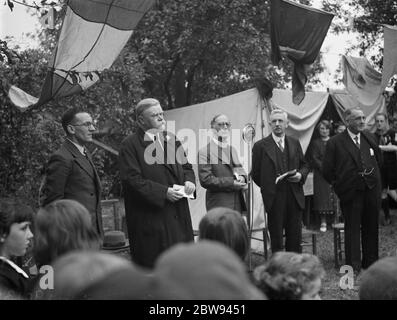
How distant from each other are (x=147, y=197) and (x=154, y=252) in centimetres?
45

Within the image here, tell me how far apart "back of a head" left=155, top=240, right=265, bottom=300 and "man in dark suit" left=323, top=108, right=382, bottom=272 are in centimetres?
516

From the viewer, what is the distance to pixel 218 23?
35.7 feet

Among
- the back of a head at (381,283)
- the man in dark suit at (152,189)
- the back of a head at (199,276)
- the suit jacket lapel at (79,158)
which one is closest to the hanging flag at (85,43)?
the suit jacket lapel at (79,158)

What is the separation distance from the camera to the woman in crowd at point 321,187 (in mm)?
A: 9508

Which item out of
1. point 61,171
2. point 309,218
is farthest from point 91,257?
point 309,218

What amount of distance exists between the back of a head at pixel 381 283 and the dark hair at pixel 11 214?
188cm

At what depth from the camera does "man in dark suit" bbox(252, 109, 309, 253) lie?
5.93m

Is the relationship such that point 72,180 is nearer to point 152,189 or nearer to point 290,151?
point 152,189

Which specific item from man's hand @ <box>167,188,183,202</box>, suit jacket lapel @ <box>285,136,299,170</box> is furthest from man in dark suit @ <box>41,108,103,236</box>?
suit jacket lapel @ <box>285,136,299,170</box>

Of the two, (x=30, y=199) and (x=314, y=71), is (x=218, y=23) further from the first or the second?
(x=30, y=199)

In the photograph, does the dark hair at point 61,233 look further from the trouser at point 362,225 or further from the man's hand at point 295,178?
the trouser at point 362,225

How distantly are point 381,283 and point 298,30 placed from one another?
16.2 feet

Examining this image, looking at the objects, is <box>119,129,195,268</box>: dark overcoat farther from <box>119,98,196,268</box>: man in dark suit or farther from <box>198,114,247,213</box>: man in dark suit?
<box>198,114,247,213</box>: man in dark suit

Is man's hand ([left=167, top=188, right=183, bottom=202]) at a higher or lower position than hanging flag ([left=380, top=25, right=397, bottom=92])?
lower
